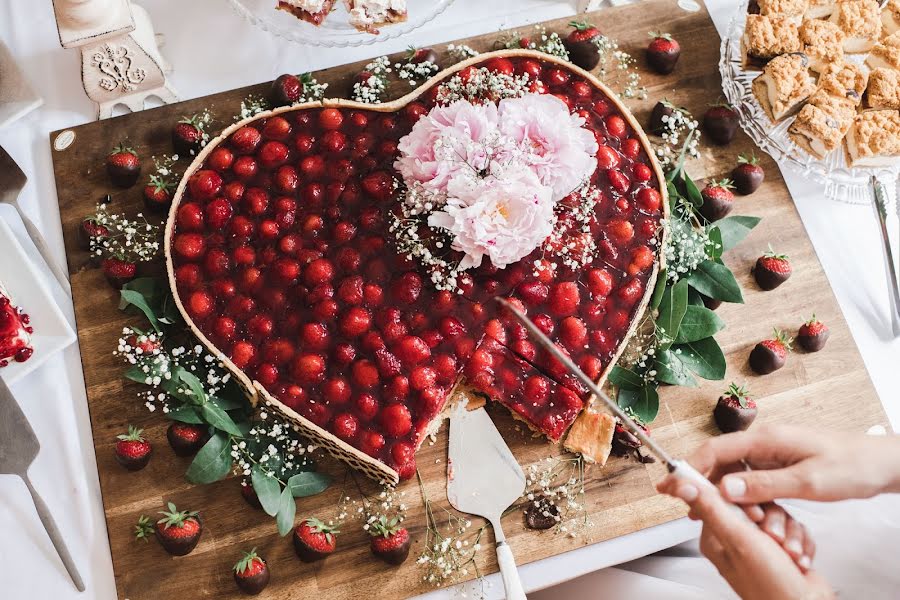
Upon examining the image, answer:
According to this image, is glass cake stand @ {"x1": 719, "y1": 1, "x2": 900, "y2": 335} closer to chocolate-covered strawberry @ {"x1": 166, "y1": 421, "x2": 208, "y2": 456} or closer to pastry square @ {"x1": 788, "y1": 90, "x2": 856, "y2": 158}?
pastry square @ {"x1": 788, "y1": 90, "x2": 856, "y2": 158}

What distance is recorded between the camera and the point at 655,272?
244 centimetres

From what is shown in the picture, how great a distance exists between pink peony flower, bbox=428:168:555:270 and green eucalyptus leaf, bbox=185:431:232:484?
2.94 feet

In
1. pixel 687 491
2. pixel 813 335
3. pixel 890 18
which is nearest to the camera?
pixel 687 491

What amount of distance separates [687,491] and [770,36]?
68.7 inches

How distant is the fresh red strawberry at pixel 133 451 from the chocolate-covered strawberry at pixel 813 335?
2.10 m

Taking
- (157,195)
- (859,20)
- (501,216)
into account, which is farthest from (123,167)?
(859,20)

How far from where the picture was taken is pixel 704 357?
2.49 m

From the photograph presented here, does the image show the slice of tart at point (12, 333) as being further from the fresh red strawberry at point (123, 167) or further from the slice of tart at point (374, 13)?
the slice of tart at point (374, 13)

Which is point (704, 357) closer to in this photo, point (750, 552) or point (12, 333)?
point (750, 552)

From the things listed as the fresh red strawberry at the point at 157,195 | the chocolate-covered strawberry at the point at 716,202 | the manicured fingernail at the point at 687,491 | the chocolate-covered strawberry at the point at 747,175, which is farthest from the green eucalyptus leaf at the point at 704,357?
the fresh red strawberry at the point at 157,195

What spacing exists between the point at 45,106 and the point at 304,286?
122 cm

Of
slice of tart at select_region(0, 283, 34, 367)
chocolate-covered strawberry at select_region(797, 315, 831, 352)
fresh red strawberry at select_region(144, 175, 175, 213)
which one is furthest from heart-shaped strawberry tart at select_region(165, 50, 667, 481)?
chocolate-covered strawberry at select_region(797, 315, 831, 352)

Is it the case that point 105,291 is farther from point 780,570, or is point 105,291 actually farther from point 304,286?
point 780,570

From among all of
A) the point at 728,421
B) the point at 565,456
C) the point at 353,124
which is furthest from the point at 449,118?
the point at 728,421
